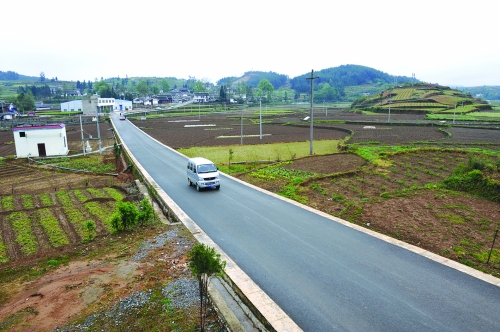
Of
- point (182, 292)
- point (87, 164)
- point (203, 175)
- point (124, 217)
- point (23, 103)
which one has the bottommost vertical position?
point (87, 164)

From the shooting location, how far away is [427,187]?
20797 mm

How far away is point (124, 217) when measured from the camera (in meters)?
15.0

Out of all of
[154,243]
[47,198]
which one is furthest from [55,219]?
[154,243]

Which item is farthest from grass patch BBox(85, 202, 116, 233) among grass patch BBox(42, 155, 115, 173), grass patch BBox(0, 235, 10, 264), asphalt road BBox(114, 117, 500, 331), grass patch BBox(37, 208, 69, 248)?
grass patch BBox(42, 155, 115, 173)

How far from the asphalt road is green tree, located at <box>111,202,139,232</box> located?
2995 mm

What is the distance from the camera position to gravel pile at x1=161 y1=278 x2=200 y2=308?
29.7 feet

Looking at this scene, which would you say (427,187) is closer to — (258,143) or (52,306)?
(52,306)

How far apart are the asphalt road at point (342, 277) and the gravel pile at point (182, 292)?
1.97 meters

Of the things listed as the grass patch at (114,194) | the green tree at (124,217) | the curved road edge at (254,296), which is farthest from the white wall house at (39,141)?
the curved road edge at (254,296)

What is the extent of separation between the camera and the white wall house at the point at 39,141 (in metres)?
39.5

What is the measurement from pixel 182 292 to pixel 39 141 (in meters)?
39.3

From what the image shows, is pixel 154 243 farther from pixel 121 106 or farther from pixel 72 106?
pixel 121 106

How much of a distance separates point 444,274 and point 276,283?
528 centimetres

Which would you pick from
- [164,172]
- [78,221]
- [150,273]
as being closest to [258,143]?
[164,172]
